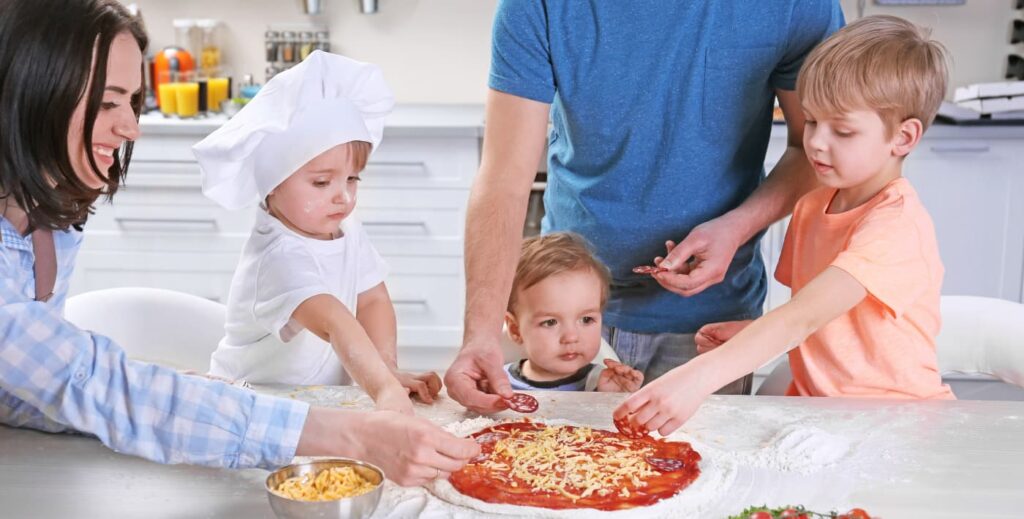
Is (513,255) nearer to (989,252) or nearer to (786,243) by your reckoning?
(786,243)

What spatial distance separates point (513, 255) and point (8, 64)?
32.5 inches

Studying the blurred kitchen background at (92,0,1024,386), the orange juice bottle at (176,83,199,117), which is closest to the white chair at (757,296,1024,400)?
the blurred kitchen background at (92,0,1024,386)

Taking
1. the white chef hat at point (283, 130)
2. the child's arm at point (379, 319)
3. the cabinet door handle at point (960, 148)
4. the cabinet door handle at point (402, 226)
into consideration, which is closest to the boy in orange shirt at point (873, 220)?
the child's arm at point (379, 319)

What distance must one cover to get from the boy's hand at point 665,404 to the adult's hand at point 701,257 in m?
0.42

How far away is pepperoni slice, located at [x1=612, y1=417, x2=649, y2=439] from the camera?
1.43m

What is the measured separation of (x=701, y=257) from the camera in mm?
1886

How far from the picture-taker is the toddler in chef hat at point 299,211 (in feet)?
5.52

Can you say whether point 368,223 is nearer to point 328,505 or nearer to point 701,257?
point 701,257

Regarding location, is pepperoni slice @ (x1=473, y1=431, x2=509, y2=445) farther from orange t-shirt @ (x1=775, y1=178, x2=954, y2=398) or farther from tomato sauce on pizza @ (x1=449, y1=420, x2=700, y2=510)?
orange t-shirt @ (x1=775, y1=178, x2=954, y2=398)

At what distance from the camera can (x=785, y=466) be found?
4.48 feet

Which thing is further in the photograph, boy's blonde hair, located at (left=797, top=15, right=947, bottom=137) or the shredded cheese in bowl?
boy's blonde hair, located at (left=797, top=15, right=947, bottom=137)

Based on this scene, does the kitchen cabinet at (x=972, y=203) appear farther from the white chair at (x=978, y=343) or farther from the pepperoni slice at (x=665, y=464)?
the pepperoni slice at (x=665, y=464)

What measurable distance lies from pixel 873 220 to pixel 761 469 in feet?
1.66

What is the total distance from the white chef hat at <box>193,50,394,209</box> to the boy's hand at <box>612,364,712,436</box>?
2.12ft
